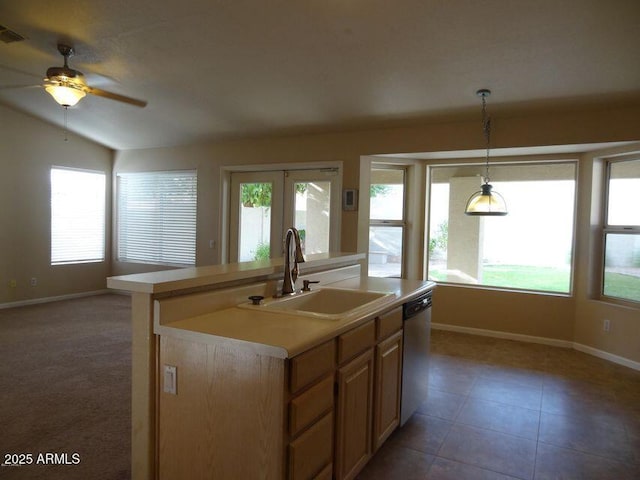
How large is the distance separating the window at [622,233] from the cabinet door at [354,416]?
11.4 ft

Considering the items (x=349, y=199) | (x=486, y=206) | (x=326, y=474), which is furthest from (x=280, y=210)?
(x=326, y=474)

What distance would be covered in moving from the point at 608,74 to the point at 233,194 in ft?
15.1

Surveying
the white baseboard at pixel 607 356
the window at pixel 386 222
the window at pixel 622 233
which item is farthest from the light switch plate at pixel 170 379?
the window at pixel 622 233

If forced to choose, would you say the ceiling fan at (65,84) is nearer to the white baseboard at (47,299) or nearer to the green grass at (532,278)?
the white baseboard at (47,299)

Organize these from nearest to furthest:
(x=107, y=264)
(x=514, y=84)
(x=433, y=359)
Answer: (x=514, y=84), (x=433, y=359), (x=107, y=264)

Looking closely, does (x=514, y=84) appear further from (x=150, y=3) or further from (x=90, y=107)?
(x=90, y=107)

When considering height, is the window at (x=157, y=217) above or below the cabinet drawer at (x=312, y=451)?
above

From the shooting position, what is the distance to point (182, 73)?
4219 mm

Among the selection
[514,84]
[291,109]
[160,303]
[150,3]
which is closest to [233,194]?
[291,109]

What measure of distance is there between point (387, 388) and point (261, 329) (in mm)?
1056

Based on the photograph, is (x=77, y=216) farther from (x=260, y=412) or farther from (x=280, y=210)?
(x=260, y=412)

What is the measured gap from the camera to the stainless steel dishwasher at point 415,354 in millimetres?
2709

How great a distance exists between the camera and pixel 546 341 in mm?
4852

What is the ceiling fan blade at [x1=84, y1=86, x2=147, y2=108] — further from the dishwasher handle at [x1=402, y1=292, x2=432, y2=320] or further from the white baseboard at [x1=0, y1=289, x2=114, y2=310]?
the white baseboard at [x1=0, y1=289, x2=114, y2=310]
